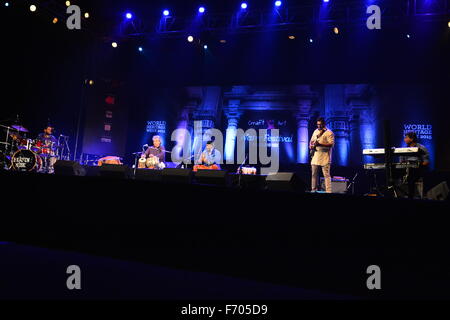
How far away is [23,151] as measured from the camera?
8.13 m

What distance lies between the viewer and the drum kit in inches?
312

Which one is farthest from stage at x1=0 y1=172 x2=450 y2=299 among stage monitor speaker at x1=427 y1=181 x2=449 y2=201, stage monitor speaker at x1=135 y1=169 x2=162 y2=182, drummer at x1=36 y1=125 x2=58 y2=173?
drummer at x1=36 y1=125 x2=58 y2=173

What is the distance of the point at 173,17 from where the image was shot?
872 centimetres

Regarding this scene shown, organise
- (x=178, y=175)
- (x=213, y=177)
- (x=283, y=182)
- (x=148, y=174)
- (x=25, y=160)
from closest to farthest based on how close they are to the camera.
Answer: (x=283, y=182), (x=213, y=177), (x=178, y=175), (x=148, y=174), (x=25, y=160)

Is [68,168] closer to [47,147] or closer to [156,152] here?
[156,152]

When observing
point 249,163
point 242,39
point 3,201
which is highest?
point 242,39

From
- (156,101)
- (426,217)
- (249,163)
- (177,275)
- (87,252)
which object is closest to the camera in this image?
(426,217)

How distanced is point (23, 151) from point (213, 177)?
693 cm

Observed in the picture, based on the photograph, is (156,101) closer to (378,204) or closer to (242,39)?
(242,39)

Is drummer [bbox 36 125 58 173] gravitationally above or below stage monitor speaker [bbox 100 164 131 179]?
above

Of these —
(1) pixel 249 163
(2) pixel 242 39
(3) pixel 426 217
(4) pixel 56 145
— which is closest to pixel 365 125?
(1) pixel 249 163

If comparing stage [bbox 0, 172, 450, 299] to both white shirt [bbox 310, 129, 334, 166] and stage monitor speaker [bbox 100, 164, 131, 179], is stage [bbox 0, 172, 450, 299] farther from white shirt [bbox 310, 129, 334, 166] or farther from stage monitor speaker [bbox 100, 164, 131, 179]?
white shirt [bbox 310, 129, 334, 166]

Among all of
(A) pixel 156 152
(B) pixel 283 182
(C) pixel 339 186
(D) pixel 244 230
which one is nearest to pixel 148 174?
(B) pixel 283 182

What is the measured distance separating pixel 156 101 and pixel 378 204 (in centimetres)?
886
